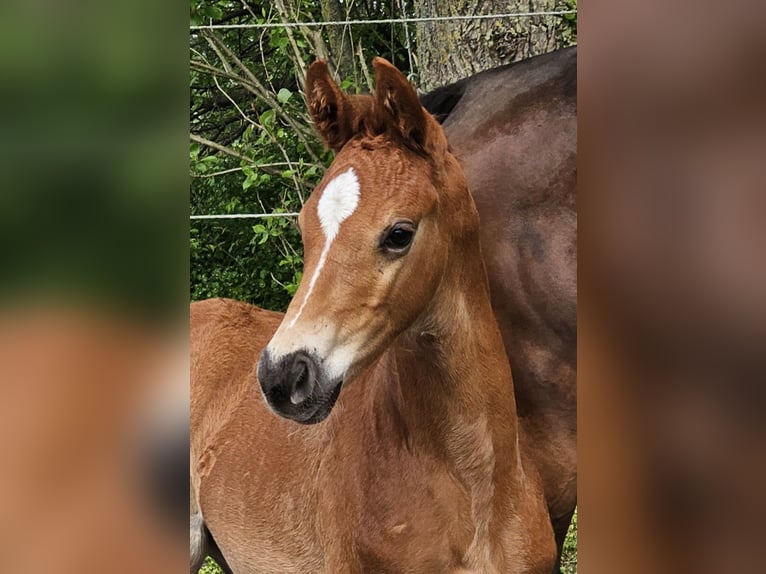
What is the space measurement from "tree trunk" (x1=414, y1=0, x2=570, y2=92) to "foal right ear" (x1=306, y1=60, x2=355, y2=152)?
139mm

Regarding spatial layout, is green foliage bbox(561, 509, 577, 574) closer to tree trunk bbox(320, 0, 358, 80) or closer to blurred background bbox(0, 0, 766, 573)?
blurred background bbox(0, 0, 766, 573)

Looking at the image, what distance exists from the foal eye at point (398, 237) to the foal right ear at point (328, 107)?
116 mm

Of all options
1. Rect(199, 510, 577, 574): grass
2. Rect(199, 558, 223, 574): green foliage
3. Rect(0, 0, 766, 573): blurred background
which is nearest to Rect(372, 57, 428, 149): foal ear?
Rect(0, 0, 766, 573): blurred background

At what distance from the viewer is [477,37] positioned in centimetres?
83

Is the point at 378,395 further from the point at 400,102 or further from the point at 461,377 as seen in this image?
the point at 400,102

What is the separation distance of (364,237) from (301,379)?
0.14 m

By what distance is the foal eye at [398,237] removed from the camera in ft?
2.29

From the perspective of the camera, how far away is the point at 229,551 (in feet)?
3.11

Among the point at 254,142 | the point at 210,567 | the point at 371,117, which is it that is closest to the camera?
the point at 371,117

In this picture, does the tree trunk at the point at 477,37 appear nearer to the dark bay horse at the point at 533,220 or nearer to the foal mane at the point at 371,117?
the dark bay horse at the point at 533,220
